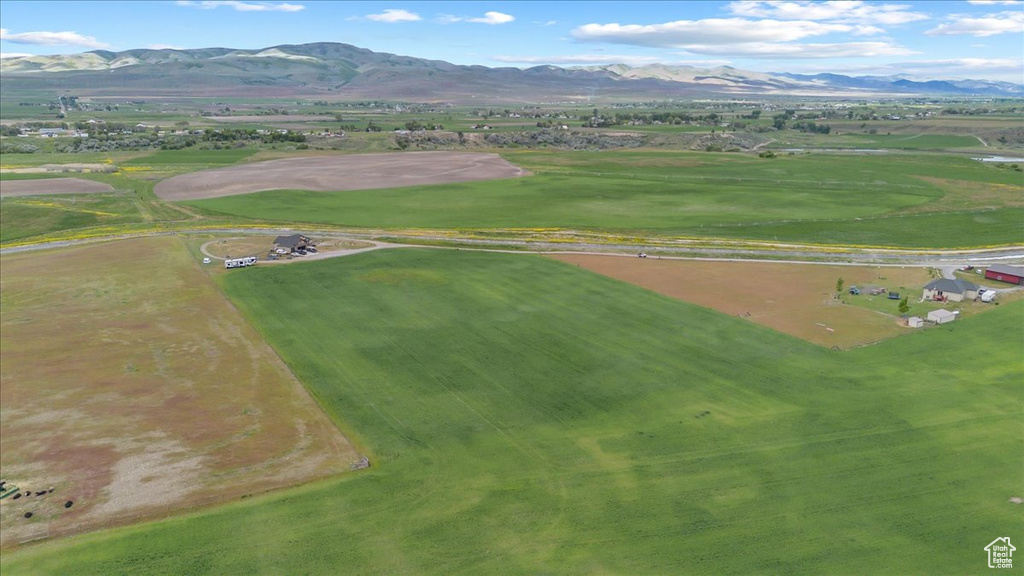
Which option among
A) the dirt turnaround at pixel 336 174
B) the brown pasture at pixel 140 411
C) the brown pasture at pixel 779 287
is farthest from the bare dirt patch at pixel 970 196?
the brown pasture at pixel 140 411

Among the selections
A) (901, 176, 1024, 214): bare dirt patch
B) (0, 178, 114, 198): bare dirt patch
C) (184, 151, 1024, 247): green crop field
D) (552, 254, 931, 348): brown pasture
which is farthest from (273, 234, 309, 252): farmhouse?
(901, 176, 1024, 214): bare dirt patch

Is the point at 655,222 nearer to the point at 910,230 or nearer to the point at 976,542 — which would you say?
the point at 910,230

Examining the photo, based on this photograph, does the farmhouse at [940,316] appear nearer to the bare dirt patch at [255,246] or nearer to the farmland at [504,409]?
the farmland at [504,409]

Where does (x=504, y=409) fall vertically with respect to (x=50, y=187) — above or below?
below

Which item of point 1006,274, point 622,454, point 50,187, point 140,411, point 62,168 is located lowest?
point 622,454

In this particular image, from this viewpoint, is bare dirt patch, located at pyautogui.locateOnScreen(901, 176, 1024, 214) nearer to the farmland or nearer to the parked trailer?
the farmland

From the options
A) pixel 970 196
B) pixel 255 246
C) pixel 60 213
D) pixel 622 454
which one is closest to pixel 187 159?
pixel 60 213

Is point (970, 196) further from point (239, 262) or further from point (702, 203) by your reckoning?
point (239, 262)
